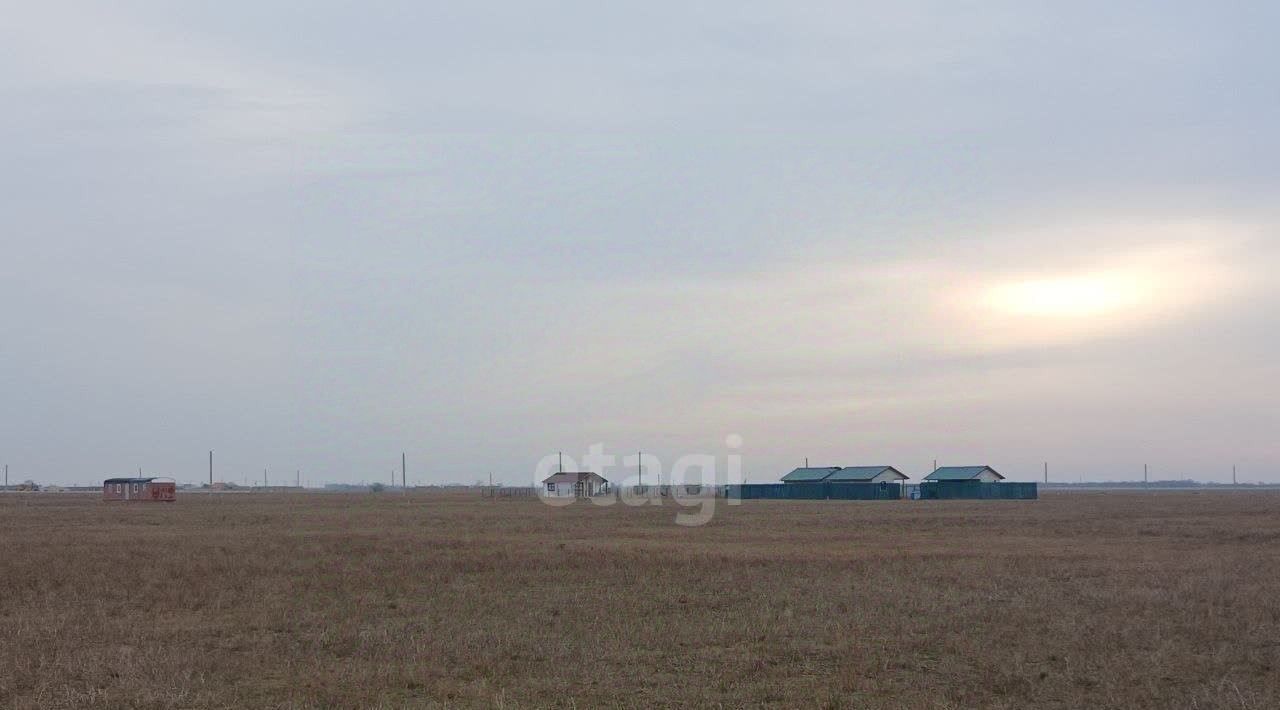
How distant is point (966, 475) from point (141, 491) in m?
82.5

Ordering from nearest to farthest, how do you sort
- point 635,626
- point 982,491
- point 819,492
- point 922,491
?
point 635,626, point 982,491, point 922,491, point 819,492

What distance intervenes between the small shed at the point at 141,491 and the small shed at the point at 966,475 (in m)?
76.0

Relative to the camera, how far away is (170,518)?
68312mm

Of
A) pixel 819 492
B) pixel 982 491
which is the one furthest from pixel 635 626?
pixel 819 492

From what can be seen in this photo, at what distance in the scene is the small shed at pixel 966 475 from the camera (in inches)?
4871

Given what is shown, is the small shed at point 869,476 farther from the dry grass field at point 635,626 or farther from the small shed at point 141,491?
the dry grass field at point 635,626

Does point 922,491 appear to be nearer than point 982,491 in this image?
No

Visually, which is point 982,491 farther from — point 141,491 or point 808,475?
point 141,491

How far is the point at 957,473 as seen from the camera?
416ft

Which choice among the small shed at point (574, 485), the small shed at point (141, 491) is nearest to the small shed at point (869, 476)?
the small shed at point (574, 485)

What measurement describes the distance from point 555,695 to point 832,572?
52.8ft

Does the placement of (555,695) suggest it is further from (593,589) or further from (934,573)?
(934,573)

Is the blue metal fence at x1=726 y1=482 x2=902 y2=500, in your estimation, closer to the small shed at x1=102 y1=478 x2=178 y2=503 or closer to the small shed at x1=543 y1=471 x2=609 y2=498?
the small shed at x1=543 y1=471 x2=609 y2=498

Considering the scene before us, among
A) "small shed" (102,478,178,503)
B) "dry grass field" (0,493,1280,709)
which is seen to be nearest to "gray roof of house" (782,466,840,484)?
"small shed" (102,478,178,503)
